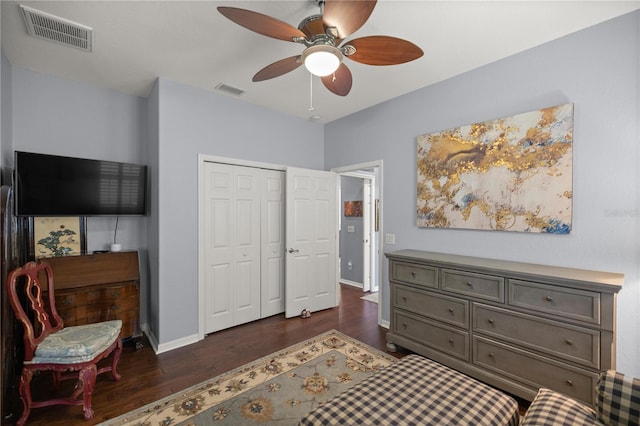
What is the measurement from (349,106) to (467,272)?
2.44m

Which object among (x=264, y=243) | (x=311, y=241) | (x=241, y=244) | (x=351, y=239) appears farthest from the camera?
(x=351, y=239)

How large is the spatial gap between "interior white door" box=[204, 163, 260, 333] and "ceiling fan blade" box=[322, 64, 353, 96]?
69.9 inches

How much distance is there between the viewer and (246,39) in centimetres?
223

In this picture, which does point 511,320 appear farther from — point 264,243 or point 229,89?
point 229,89

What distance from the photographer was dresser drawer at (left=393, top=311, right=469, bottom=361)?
7.68 feet

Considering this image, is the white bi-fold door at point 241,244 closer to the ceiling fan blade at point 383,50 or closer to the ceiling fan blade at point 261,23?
the ceiling fan blade at point 261,23

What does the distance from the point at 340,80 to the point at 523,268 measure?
6.53ft

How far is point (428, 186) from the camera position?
9.99 ft

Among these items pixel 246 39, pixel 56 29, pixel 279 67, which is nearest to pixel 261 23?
pixel 279 67

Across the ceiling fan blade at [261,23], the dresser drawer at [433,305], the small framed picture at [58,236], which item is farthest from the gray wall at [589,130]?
the small framed picture at [58,236]

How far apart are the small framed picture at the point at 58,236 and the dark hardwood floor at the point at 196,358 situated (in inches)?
44.1

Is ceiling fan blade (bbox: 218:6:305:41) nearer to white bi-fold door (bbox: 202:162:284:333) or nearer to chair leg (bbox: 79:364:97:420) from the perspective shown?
white bi-fold door (bbox: 202:162:284:333)

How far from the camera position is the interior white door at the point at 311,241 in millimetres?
3760

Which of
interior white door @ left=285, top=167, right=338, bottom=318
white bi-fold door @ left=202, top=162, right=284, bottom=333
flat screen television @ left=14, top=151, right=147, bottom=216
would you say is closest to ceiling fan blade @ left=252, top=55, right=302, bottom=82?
white bi-fold door @ left=202, top=162, right=284, bottom=333
